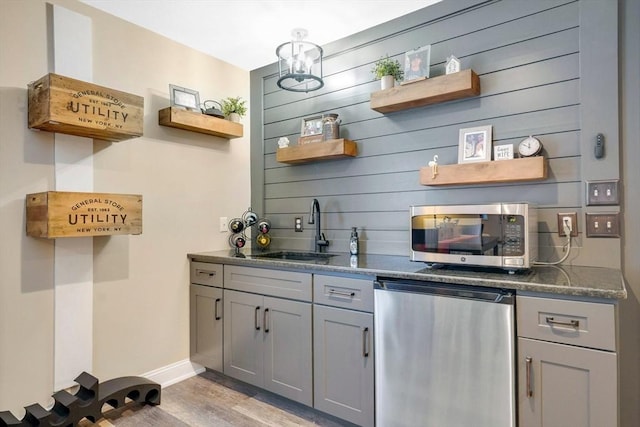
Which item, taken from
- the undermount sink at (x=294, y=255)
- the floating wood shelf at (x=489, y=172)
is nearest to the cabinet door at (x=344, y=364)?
the undermount sink at (x=294, y=255)

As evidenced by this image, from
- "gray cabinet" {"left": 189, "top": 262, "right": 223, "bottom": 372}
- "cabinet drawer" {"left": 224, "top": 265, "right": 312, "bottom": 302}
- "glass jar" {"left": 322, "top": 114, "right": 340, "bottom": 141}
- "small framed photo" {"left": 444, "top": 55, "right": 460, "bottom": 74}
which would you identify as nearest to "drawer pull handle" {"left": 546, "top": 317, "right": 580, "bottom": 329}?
"cabinet drawer" {"left": 224, "top": 265, "right": 312, "bottom": 302}

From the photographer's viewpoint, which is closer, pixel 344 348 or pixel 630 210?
pixel 630 210

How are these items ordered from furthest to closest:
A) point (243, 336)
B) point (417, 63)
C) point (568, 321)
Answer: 1. point (243, 336)
2. point (417, 63)
3. point (568, 321)

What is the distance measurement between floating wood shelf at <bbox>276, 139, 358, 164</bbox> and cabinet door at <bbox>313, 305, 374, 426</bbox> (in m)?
1.08

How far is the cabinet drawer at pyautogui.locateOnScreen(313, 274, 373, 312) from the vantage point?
1894mm

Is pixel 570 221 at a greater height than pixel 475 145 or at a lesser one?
lesser

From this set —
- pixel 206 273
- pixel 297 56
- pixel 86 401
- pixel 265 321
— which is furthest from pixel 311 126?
pixel 86 401

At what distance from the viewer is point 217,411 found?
7.41 ft

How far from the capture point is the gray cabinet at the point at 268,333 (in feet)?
7.01

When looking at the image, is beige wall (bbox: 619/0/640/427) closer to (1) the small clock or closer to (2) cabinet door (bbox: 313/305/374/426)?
(1) the small clock

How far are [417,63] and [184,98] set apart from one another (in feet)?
5.46

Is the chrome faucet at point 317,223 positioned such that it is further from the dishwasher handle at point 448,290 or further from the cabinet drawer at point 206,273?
the dishwasher handle at point 448,290

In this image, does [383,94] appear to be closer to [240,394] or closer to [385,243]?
[385,243]

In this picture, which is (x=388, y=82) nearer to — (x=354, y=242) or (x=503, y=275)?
(x=354, y=242)
